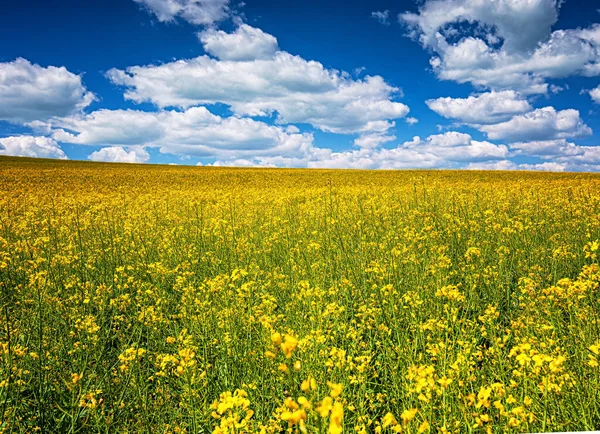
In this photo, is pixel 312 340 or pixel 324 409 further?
pixel 312 340

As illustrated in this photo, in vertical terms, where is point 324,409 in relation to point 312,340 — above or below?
above

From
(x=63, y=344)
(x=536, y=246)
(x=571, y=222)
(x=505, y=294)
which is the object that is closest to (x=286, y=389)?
(x=63, y=344)

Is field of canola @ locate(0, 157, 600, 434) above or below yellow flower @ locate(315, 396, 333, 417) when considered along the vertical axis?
below

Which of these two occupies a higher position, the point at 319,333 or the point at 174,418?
the point at 319,333

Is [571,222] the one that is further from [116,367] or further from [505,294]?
[116,367]

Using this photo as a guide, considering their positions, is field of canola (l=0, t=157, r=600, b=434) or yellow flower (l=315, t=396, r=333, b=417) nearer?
yellow flower (l=315, t=396, r=333, b=417)

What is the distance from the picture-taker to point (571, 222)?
21.6ft

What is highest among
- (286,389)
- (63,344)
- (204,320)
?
(204,320)

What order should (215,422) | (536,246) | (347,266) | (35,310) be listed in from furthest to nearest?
1. (536,246)
2. (347,266)
3. (35,310)
4. (215,422)

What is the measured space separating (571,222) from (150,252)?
7440 mm

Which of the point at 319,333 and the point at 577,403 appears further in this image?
the point at 319,333

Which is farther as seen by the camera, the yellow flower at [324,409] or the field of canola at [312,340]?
the field of canola at [312,340]

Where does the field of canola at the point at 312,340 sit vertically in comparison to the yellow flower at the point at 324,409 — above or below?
below

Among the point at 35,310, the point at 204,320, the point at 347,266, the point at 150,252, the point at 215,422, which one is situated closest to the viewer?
the point at 215,422
